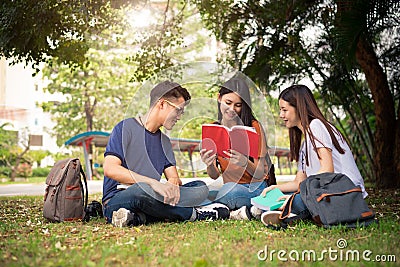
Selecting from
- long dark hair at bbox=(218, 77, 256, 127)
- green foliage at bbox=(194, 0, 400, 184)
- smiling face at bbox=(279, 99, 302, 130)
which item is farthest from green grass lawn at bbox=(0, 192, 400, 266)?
green foliage at bbox=(194, 0, 400, 184)

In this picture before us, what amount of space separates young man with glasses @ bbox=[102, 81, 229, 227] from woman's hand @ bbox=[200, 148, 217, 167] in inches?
6.8

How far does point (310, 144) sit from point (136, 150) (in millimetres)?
1253

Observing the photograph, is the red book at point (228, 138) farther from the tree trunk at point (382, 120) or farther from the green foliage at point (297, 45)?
the tree trunk at point (382, 120)

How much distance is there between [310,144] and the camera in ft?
11.9

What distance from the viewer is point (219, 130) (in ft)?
12.7

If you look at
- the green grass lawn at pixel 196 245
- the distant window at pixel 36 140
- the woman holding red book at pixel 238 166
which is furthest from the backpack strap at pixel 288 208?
the distant window at pixel 36 140

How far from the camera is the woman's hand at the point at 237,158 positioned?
3996 mm

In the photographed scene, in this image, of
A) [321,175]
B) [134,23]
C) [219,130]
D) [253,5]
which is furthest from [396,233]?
[134,23]

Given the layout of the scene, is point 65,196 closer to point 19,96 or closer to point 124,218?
point 124,218

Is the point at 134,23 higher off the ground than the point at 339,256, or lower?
higher

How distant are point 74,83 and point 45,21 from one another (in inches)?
570

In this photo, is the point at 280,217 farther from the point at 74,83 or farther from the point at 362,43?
the point at 74,83

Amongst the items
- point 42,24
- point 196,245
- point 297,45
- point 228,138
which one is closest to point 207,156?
point 228,138

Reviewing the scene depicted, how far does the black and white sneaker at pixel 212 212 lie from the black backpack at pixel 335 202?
0.91 m
